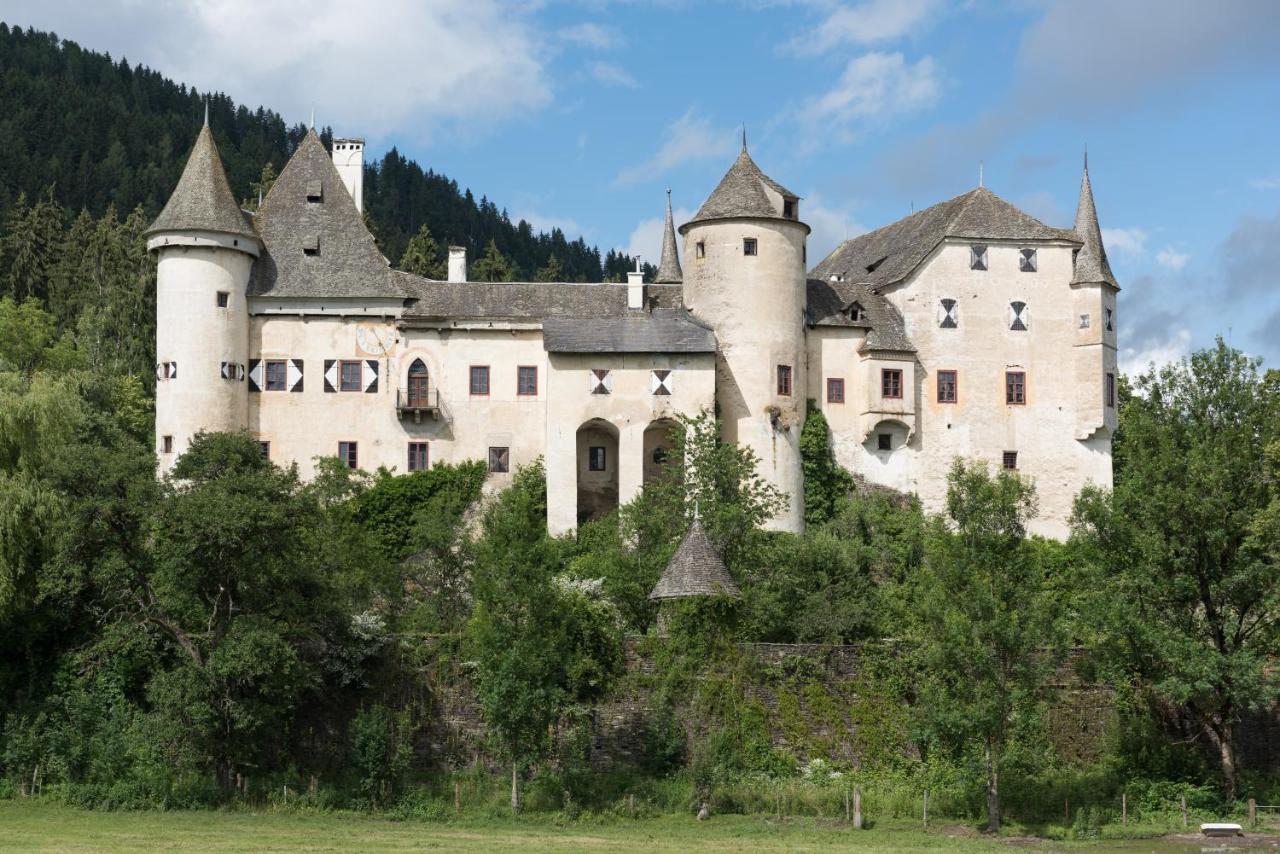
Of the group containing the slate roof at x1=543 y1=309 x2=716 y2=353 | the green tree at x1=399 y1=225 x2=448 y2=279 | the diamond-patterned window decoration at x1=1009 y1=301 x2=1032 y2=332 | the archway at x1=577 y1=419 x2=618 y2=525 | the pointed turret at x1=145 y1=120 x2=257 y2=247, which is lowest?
the archway at x1=577 y1=419 x2=618 y2=525

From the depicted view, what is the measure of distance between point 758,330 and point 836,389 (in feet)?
13.8

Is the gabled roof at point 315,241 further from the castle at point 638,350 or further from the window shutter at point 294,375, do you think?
the window shutter at point 294,375

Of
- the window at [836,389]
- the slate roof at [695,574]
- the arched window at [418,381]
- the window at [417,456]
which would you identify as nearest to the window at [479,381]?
the arched window at [418,381]

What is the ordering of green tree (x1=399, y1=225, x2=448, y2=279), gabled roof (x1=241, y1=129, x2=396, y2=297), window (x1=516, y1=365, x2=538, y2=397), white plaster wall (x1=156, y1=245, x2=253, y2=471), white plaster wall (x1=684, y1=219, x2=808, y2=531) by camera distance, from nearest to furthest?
1. white plaster wall (x1=156, y1=245, x2=253, y2=471)
2. white plaster wall (x1=684, y1=219, x2=808, y2=531)
3. gabled roof (x1=241, y1=129, x2=396, y2=297)
4. window (x1=516, y1=365, x2=538, y2=397)
5. green tree (x1=399, y1=225, x2=448, y2=279)

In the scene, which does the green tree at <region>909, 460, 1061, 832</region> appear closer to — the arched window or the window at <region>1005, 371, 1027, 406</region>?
the window at <region>1005, 371, 1027, 406</region>

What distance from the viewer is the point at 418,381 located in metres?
60.2

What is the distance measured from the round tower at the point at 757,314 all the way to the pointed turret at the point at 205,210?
15164mm

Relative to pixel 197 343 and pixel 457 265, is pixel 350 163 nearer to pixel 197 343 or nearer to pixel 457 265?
pixel 457 265

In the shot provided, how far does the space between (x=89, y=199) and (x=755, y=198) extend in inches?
3659

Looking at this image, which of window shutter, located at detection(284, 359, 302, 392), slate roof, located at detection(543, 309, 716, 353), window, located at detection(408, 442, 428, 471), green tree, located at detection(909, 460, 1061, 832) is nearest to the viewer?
green tree, located at detection(909, 460, 1061, 832)

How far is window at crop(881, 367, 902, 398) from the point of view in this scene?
61.6m

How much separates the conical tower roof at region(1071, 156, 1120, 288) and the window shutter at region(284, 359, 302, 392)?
89.2 feet

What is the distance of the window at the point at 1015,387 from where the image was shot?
62531mm

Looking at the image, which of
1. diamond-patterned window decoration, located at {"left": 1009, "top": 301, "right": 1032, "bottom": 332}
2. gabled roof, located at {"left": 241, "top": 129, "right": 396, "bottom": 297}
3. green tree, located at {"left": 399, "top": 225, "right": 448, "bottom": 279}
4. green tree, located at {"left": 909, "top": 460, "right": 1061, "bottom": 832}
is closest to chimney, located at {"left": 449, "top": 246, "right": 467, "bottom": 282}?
gabled roof, located at {"left": 241, "top": 129, "right": 396, "bottom": 297}
